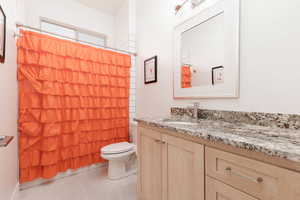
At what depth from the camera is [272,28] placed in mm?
874

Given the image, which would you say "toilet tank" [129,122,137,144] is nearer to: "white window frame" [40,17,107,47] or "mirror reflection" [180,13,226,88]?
"mirror reflection" [180,13,226,88]

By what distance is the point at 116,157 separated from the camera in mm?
1695

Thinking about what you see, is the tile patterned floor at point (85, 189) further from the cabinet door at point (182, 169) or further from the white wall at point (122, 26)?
the white wall at point (122, 26)

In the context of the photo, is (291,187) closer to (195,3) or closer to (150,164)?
(150,164)

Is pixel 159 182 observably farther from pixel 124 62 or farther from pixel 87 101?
pixel 124 62

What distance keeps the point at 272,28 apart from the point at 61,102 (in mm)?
2217

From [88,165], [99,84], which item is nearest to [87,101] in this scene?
[99,84]

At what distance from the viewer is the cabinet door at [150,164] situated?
1.06 m

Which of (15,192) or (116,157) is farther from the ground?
(116,157)

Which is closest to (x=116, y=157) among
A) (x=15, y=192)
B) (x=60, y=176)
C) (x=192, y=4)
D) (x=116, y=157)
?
(x=116, y=157)

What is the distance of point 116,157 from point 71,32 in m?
2.60

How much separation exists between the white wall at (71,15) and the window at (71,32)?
8 centimetres

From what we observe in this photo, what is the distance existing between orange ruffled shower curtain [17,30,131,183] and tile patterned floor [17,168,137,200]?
15 centimetres

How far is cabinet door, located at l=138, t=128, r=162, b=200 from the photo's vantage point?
106 centimetres
